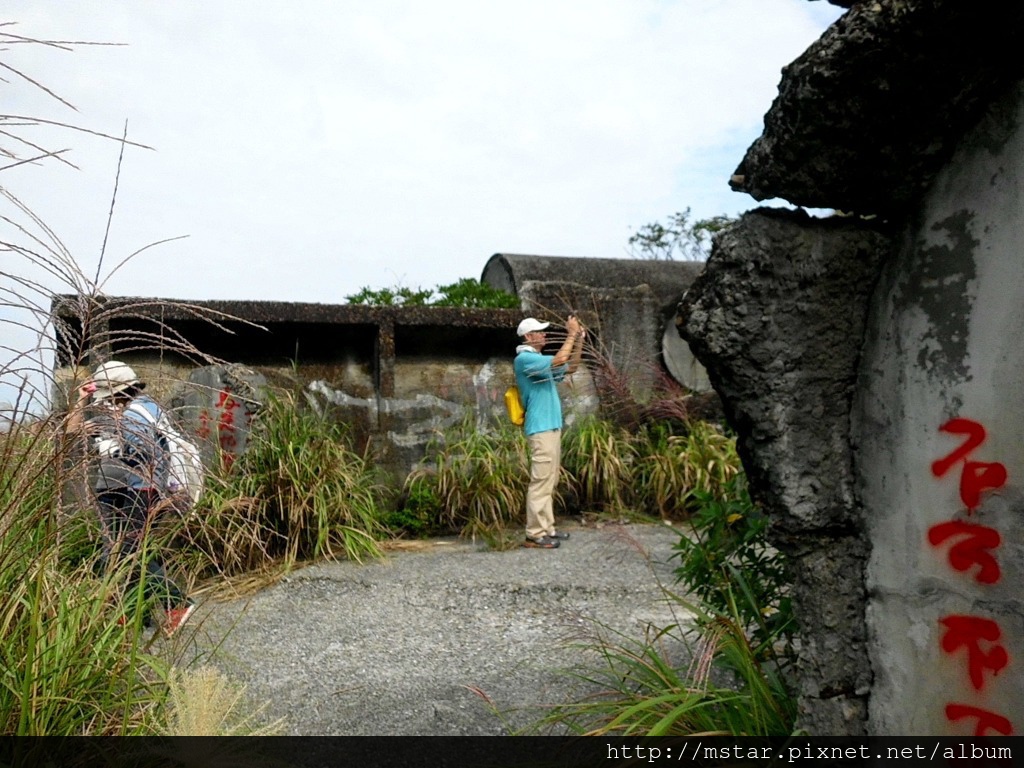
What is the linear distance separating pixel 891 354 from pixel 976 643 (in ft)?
2.71

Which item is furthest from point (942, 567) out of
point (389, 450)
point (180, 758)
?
point (389, 450)

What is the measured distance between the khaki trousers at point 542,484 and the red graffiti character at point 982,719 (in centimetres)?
471

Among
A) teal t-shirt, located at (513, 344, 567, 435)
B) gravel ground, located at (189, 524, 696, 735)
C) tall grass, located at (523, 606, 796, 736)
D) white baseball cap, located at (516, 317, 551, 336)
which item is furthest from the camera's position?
white baseball cap, located at (516, 317, 551, 336)

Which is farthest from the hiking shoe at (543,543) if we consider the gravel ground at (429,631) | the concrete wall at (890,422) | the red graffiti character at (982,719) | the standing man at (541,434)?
the red graffiti character at (982,719)

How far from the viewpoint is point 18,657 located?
285 cm

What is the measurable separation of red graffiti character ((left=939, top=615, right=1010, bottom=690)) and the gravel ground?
1194 mm

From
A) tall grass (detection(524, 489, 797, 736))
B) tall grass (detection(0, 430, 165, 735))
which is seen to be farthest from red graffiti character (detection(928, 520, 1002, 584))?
tall grass (detection(0, 430, 165, 735))

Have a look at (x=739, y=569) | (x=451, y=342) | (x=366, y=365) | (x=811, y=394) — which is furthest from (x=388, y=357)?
(x=811, y=394)

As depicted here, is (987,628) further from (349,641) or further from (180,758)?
(349,641)

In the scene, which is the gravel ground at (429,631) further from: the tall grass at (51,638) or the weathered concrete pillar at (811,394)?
the weathered concrete pillar at (811,394)

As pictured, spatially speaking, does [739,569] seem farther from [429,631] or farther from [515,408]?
[515,408]

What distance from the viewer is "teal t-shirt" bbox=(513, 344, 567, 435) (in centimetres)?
709

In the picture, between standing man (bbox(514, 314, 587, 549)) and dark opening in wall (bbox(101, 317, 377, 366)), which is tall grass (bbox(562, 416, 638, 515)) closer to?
standing man (bbox(514, 314, 587, 549))

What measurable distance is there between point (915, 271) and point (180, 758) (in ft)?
→ 8.62
